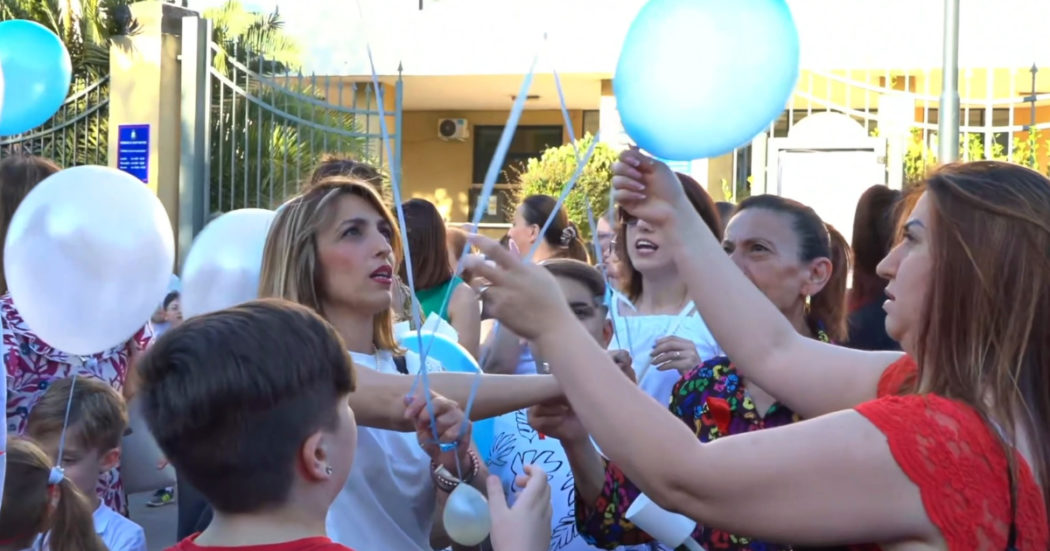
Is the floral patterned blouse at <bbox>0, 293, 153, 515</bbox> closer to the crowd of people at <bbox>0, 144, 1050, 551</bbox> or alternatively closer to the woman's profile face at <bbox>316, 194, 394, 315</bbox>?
the crowd of people at <bbox>0, 144, 1050, 551</bbox>

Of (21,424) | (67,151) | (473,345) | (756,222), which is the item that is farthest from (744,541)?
(67,151)

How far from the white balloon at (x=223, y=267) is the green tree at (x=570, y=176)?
24.9ft

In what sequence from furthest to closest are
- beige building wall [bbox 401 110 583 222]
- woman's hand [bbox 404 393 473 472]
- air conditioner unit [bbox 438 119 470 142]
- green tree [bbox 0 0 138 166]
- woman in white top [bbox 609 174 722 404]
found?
beige building wall [bbox 401 110 583 222] < air conditioner unit [bbox 438 119 470 142] < green tree [bbox 0 0 138 166] < woman in white top [bbox 609 174 722 404] < woman's hand [bbox 404 393 473 472]

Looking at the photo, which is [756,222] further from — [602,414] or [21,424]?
[21,424]

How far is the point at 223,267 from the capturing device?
3.06 m

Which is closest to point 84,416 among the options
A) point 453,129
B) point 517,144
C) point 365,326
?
point 365,326

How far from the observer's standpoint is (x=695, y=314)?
365cm

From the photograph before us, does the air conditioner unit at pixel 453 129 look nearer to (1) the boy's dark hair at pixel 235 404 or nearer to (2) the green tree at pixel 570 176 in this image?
(2) the green tree at pixel 570 176

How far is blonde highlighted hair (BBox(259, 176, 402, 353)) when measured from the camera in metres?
2.71

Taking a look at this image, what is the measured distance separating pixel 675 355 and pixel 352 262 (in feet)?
2.87

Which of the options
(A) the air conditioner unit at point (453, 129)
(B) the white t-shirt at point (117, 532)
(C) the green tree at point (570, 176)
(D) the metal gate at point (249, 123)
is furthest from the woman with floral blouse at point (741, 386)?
(A) the air conditioner unit at point (453, 129)

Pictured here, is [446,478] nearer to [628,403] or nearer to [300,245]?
[300,245]

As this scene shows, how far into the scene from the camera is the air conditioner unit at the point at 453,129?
17688 mm

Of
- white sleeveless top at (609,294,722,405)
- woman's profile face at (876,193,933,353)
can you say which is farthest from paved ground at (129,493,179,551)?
woman's profile face at (876,193,933,353)
